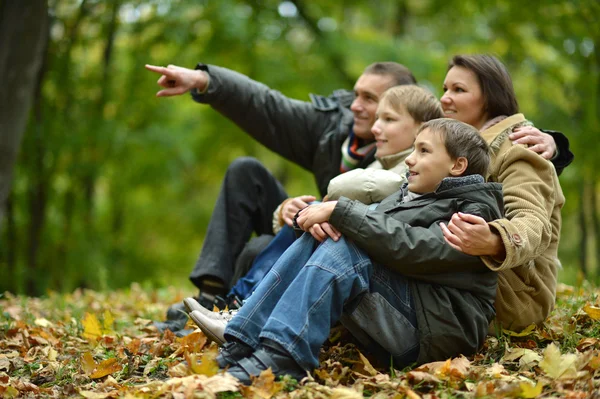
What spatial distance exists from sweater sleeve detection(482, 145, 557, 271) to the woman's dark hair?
0.43 metres

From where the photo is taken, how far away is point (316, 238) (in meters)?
2.89

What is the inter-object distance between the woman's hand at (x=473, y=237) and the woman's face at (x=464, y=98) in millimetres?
1032

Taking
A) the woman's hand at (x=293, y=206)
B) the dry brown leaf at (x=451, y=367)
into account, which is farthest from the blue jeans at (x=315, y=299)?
the woman's hand at (x=293, y=206)

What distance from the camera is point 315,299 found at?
2.68 metres

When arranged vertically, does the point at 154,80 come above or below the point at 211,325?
above

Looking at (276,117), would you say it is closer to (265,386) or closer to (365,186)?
(365,186)

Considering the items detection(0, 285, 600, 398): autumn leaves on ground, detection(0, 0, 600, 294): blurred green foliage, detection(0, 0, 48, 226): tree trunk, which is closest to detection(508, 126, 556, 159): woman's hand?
detection(0, 285, 600, 398): autumn leaves on ground

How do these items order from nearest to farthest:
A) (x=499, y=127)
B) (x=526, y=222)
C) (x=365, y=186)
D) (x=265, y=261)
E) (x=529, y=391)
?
(x=529, y=391) < (x=526, y=222) < (x=365, y=186) < (x=499, y=127) < (x=265, y=261)

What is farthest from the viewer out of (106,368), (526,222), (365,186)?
(365,186)

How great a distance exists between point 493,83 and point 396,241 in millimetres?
1329

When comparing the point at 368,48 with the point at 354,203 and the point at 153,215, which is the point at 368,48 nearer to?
the point at 153,215

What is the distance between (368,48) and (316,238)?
24.4 feet

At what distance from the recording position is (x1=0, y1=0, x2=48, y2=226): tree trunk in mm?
5805

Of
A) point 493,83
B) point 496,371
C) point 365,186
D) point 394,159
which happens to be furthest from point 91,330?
point 493,83
